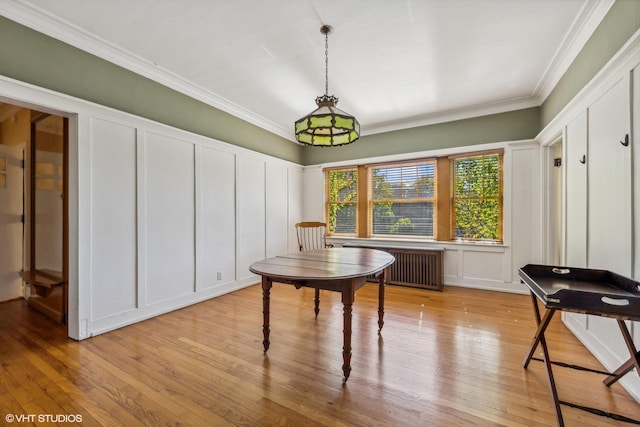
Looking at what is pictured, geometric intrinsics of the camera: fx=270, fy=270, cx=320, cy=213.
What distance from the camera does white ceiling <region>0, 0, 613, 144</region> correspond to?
7.27 ft

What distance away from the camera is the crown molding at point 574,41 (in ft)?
7.12

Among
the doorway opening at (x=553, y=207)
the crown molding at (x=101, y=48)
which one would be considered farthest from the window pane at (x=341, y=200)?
the doorway opening at (x=553, y=207)

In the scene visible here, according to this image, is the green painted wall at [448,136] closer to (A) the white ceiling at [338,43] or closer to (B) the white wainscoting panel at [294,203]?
(A) the white ceiling at [338,43]

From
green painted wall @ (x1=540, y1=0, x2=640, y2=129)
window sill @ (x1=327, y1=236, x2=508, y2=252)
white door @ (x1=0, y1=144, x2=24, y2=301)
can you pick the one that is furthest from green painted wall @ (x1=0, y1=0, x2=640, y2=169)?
white door @ (x1=0, y1=144, x2=24, y2=301)

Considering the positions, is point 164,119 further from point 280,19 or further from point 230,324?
point 230,324

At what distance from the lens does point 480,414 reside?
5.27 ft

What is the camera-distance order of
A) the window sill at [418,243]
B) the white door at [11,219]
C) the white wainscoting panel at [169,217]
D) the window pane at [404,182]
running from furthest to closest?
the window pane at [404,182]
the window sill at [418,243]
the white door at [11,219]
the white wainscoting panel at [169,217]

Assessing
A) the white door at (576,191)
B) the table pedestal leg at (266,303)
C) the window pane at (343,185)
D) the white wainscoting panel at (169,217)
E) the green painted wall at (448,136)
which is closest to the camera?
the table pedestal leg at (266,303)

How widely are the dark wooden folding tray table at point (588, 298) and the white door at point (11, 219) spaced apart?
586cm

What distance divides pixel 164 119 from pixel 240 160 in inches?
48.1

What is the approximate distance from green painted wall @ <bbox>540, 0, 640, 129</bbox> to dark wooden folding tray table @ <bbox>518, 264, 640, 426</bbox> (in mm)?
1663

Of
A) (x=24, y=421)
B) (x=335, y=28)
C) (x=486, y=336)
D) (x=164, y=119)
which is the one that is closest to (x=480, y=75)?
(x=335, y=28)

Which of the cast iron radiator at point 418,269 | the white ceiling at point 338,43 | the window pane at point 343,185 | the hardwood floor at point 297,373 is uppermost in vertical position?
the white ceiling at point 338,43

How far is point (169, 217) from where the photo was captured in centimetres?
332
